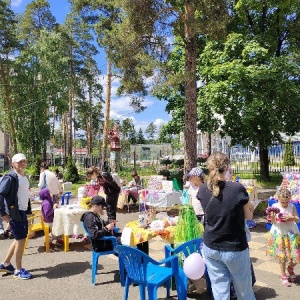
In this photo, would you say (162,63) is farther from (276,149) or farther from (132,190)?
(276,149)

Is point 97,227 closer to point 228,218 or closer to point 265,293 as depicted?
point 265,293

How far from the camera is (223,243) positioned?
289cm

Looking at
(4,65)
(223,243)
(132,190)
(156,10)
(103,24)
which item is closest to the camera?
(223,243)

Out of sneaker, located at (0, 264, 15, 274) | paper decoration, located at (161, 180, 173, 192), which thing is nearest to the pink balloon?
sneaker, located at (0, 264, 15, 274)

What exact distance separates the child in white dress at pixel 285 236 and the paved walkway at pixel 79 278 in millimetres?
311

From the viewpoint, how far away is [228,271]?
2996 mm

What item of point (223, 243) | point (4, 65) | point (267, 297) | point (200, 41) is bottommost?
point (267, 297)

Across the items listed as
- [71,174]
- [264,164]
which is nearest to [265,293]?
[264,164]

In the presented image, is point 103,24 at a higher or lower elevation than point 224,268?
→ higher

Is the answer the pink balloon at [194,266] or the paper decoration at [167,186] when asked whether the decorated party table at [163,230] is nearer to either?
the pink balloon at [194,266]

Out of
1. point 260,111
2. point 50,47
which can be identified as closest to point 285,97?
point 260,111

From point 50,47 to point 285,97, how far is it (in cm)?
1970

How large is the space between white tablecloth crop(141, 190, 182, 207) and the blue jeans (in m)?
7.12

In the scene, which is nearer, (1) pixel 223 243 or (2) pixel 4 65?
(1) pixel 223 243
